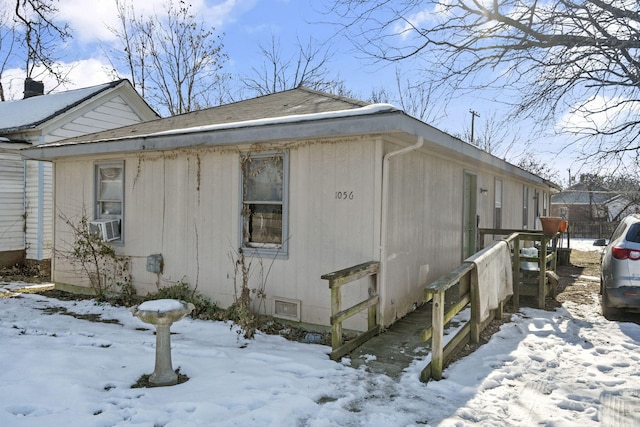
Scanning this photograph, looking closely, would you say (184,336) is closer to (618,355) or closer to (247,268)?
(247,268)

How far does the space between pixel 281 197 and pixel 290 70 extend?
705 inches

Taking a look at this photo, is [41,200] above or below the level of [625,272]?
above

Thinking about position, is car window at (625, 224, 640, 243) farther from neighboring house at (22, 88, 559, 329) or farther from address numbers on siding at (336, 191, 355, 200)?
address numbers on siding at (336, 191, 355, 200)

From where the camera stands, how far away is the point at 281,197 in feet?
19.1

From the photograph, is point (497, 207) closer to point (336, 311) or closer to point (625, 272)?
point (625, 272)

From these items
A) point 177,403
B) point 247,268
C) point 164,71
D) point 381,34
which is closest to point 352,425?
point 177,403

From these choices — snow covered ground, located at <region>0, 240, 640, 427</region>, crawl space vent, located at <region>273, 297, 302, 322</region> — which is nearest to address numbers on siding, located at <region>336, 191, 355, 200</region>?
crawl space vent, located at <region>273, 297, 302, 322</region>

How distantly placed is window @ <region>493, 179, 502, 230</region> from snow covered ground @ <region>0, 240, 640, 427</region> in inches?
208

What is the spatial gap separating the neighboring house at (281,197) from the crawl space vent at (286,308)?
15 mm

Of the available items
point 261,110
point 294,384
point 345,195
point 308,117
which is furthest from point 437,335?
point 261,110

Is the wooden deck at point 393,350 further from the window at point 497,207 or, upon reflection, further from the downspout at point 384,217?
the window at point 497,207

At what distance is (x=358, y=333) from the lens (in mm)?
5184

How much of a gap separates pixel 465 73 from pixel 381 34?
1.64 metres

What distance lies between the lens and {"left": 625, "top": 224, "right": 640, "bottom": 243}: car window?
584 centimetres
